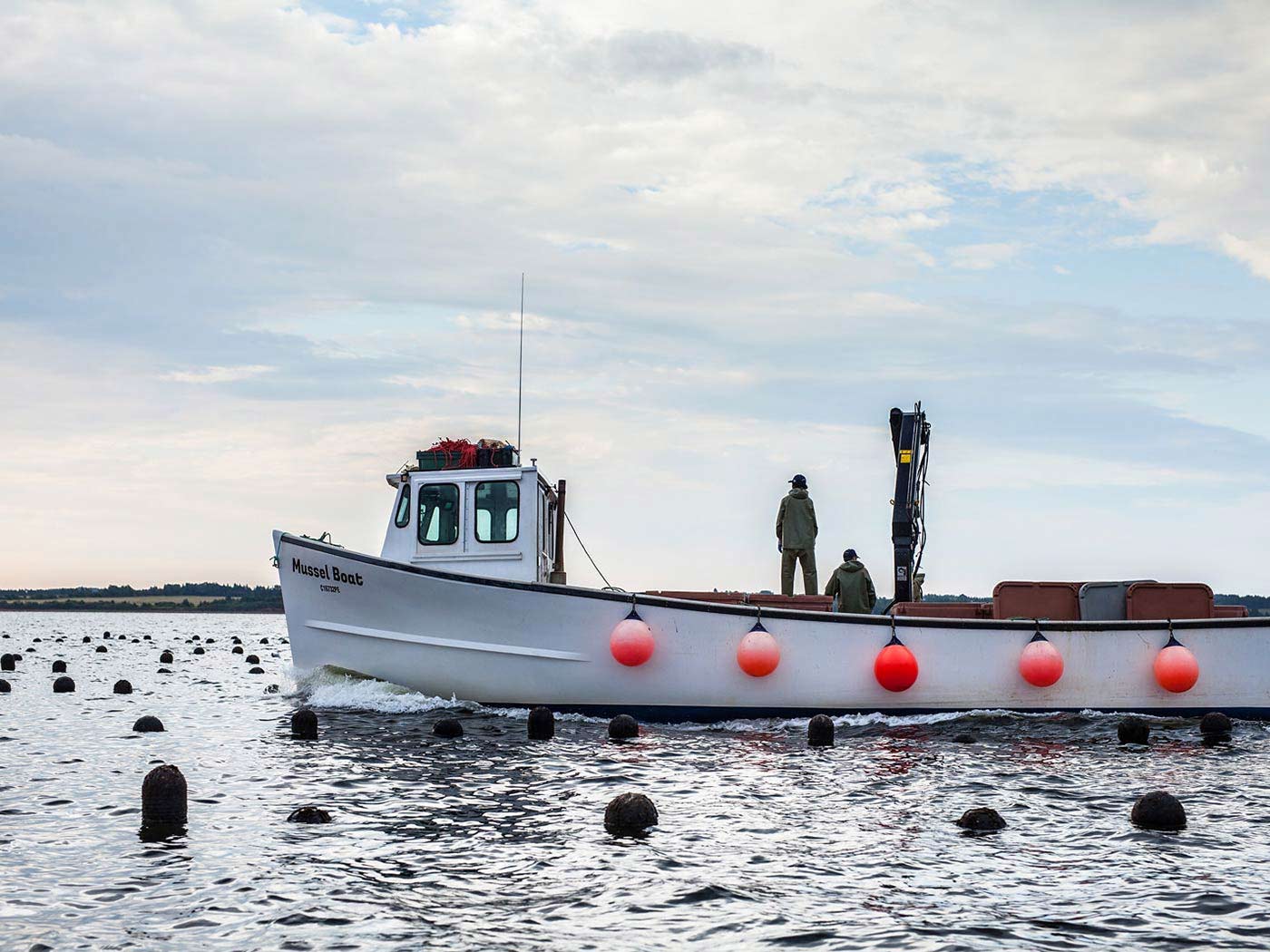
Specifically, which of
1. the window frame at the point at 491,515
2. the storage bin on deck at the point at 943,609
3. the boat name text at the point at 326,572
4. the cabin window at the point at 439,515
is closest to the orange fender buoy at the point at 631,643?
the window frame at the point at 491,515

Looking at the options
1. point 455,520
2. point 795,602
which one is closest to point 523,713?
point 455,520

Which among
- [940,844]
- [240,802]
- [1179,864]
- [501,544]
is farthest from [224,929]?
[501,544]

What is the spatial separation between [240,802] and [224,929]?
4.97 meters

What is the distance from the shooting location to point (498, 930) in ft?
26.3

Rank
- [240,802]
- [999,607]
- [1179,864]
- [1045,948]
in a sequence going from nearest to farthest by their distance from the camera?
[1045,948] < [1179,864] < [240,802] < [999,607]

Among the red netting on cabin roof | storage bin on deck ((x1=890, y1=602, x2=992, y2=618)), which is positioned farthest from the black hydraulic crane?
the red netting on cabin roof

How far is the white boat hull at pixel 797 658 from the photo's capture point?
1803 cm

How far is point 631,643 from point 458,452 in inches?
201

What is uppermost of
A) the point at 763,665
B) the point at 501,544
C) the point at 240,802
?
the point at 501,544

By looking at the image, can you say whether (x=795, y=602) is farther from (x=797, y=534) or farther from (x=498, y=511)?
(x=498, y=511)

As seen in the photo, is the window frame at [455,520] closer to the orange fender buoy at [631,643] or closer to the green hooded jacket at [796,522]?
the orange fender buoy at [631,643]

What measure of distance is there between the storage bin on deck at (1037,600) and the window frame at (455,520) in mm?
8655

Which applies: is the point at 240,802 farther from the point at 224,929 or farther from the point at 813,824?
the point at 813,824

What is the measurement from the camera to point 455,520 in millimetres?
20375
